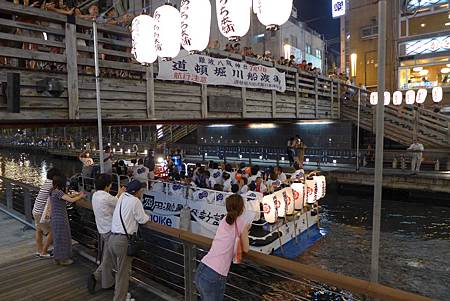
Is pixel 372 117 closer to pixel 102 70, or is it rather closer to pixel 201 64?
pixel 201 64

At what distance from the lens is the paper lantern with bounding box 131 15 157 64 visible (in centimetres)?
905

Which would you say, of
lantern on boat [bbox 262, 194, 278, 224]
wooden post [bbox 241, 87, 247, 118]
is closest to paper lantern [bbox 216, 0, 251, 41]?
lantern on boat [bbox 262, 194, 278, 224]

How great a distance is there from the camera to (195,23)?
8.23 metres

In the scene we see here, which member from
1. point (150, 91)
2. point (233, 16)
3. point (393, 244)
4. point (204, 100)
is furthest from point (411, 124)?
point (233, 16)

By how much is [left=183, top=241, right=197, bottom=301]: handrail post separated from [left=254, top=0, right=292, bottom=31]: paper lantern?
207 inches

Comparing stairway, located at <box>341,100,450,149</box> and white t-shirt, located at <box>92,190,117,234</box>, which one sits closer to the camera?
white t-shirt, located at <box>92,190,117,234</box>

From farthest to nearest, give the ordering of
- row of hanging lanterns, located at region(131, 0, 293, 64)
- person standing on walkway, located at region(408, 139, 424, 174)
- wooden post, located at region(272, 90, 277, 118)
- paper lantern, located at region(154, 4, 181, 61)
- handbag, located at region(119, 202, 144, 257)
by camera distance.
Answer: wooden post, located at region(272, 90, 277, 118)
person standing on walkway, located at region(408, 139, 424, 174)
paper lantern, located at region(154, 4, 181, 61)
row of hanging lanterns, located at region(131, 0, 293, 64)
handbag, located at region(119, 202, 144, 257)

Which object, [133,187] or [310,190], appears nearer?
[133,187]

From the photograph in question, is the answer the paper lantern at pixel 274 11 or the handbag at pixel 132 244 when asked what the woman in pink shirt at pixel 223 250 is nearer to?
the handbag at pixel 132 244

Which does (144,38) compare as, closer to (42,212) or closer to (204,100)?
(204,100)

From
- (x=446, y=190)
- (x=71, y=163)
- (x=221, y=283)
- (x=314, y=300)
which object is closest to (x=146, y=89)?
(x=314, y=300)

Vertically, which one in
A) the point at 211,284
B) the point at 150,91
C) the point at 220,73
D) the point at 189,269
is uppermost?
the point at 220,73

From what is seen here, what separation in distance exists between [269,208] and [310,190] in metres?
2.95

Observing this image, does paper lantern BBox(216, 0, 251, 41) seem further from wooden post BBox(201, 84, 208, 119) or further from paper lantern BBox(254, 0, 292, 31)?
wooden post BBox(201, 84, 208, 119)
